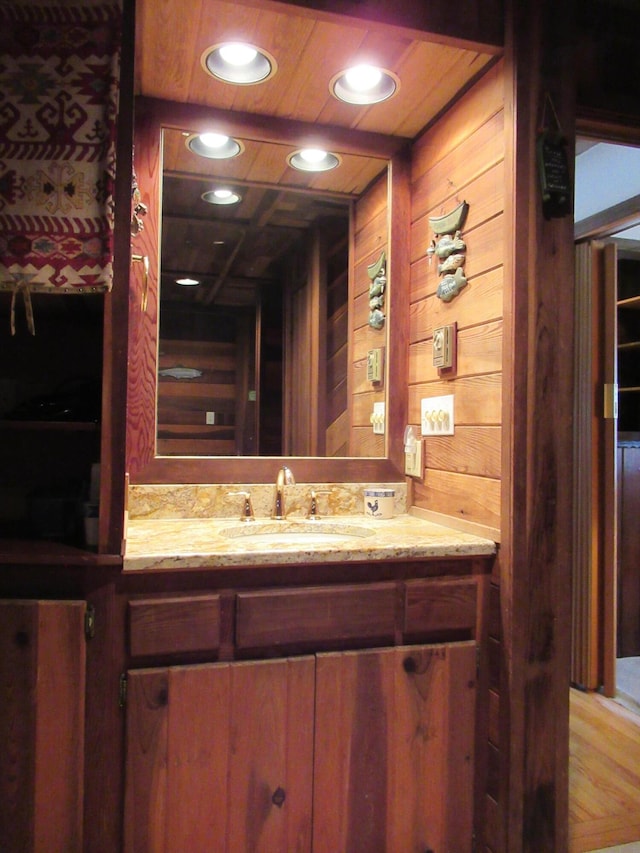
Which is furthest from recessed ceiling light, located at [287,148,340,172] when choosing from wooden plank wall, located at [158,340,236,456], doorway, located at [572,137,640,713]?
doorway, located at [572,137,640,713]

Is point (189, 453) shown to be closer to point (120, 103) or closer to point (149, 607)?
point (149, 607)

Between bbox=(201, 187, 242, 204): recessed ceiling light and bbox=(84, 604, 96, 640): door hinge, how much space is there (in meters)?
1.31

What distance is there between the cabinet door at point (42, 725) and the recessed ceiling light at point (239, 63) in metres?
1.46

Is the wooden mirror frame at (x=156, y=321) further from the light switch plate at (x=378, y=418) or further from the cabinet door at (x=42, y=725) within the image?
the cabinet door at (x=42, y=725)

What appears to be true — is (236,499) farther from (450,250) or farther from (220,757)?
(450,250)

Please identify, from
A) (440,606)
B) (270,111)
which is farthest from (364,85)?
(440,606)

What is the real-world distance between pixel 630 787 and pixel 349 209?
2176mm

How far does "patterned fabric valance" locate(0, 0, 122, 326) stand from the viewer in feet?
4.14

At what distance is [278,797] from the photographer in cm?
138

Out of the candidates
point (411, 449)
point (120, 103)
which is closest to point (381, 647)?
point (411, 449)

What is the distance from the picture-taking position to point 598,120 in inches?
66.4

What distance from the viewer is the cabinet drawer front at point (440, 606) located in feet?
4.91

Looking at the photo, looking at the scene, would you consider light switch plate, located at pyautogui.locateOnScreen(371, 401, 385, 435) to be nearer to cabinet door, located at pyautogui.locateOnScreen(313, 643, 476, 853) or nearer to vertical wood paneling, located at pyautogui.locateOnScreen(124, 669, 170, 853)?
cabinet door, located at pyautogui.locateOnScreen(313, 643, 476, 853)

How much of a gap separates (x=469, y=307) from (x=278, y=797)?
1339 mm
